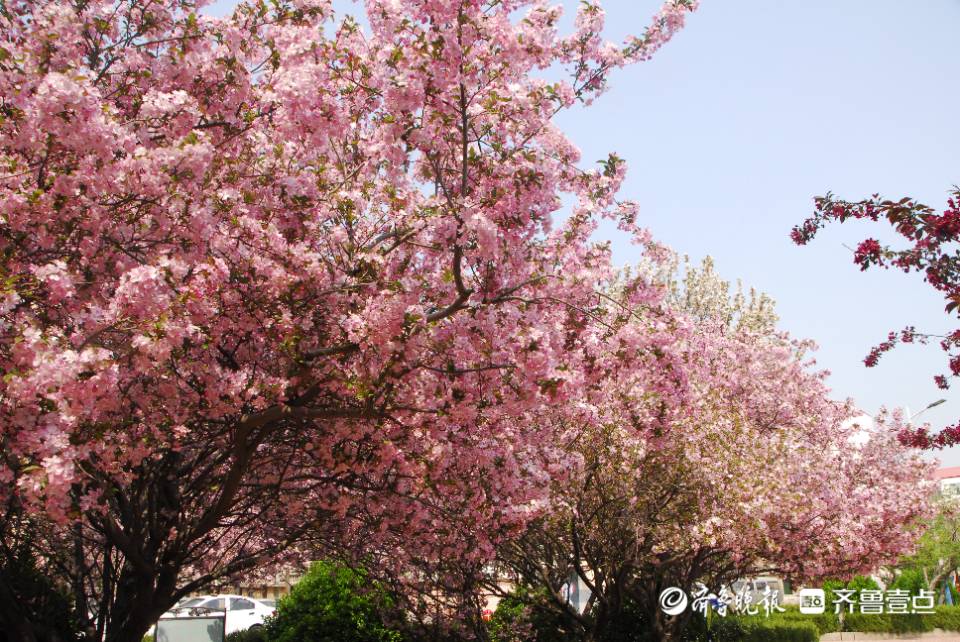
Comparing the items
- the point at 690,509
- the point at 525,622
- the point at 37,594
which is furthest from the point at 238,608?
the point at 690,509

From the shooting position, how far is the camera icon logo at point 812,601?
2997 centimetres

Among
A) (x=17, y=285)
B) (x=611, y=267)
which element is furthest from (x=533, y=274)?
(x=17, y=285)

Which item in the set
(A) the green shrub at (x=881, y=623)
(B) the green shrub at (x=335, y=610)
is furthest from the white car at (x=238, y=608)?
(A) the green shrub at (x=881, y=623)

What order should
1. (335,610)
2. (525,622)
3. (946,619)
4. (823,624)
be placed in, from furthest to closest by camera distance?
(946,619)
(823,624)
(525,622)
(335,610)

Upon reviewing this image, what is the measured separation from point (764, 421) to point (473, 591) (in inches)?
365

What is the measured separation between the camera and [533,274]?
23.5ft

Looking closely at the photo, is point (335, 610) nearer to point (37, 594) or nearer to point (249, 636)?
point (249, 636)

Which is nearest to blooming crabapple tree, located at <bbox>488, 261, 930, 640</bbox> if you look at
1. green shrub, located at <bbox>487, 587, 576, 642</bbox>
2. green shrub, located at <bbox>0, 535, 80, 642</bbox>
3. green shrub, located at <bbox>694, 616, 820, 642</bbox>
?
green shrub, located at <bbox>487, 587, 576, 642</bbox>

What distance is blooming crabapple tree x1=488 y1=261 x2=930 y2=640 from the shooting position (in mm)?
11281

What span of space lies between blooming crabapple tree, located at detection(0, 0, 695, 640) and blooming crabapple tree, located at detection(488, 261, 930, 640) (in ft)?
5.54

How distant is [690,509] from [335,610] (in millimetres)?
5679

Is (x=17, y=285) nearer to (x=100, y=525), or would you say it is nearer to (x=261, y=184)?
(x=261, y=184)

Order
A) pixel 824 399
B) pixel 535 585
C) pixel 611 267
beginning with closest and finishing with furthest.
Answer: pixel 611 267, pixel 535 585, pixel 824 399

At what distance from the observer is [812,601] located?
30.7m
